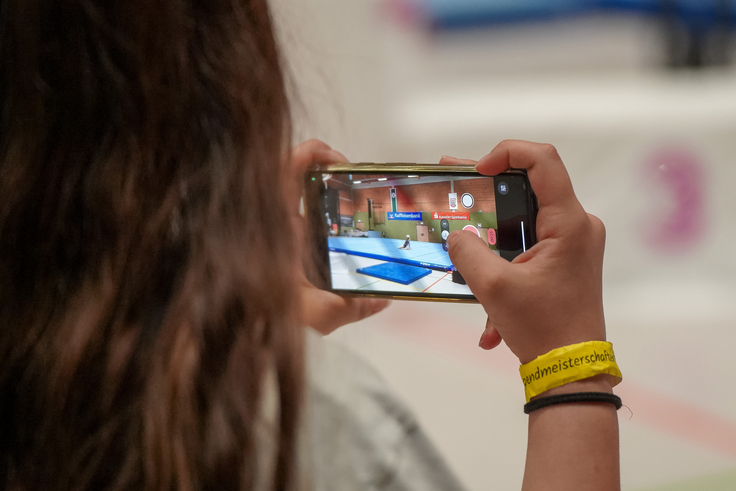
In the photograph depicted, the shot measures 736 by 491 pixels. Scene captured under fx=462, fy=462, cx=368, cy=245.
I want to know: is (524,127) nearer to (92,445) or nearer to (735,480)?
(735,480)

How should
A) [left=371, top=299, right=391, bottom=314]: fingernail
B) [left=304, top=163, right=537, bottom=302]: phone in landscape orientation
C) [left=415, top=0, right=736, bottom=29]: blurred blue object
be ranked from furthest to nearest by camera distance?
[left=415, top=0, right=736, bottom=29]: blurred blue object < [left=371, top=299, right=391, bottom=314]: fingernail < [left=304, top=163, right=537, bottom=302]: phone in landscape orientation

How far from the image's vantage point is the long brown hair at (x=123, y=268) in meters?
0.25

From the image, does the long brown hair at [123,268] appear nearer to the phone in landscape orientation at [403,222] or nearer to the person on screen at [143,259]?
the person on screen at [143,259]

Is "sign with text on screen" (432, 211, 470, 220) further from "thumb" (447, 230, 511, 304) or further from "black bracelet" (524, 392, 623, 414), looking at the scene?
"black bracelet" (524, 392, 623, 414)

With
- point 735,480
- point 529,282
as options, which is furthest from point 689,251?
point 529,282

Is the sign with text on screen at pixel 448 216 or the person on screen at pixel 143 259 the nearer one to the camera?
the person on screen at pixel 143 259

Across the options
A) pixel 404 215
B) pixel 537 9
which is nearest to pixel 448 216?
pixel 404 215

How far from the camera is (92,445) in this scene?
0.81 feet

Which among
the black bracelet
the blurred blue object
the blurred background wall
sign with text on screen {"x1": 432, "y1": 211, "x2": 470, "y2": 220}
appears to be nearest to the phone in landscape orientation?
sign with text on screen {"x1": 432, "y1": 211, "x2": 470, "y2": 220}

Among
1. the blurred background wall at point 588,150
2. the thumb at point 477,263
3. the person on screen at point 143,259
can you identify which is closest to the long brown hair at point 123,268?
the person on screen at point 143,259

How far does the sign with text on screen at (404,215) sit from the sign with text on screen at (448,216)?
1cm

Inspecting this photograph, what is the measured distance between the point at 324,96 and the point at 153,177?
1.80 feet

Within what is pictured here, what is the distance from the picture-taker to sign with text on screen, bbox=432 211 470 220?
41 centimetres

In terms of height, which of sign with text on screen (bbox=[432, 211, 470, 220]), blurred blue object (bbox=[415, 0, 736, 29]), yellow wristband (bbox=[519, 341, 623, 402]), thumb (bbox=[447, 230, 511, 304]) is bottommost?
yellow wristband (bbox=[519, 341, 623, 402])
